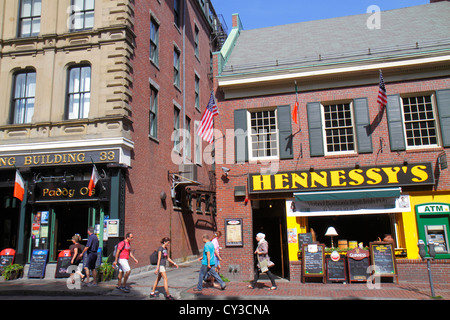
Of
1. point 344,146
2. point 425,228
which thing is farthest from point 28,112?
point 425,228

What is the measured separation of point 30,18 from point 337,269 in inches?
644

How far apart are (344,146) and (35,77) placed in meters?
13.1

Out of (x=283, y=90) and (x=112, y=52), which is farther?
(x=112, y=52)

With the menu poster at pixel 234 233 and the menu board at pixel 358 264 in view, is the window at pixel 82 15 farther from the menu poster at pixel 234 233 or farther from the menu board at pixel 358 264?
the menu board at pixel 358 264

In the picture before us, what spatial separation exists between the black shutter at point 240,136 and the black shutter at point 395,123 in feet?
16.8

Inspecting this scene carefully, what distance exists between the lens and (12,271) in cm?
1378

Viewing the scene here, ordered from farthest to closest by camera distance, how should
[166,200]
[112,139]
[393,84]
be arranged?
[166,200] → [112,139] → [393,84]

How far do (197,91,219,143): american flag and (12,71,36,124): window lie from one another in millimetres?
7591

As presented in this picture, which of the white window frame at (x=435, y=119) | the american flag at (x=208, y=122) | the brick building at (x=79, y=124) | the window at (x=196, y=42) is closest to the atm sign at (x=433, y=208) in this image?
the white window frame at (x=435, y=119)

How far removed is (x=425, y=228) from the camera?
1245 centimetres

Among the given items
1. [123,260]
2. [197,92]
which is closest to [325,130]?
[123,260]

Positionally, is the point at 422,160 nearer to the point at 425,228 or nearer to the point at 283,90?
the point at 425,228

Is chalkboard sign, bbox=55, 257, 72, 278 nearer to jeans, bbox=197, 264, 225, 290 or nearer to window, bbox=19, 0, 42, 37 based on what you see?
jeans, bbox=197, 264, 225, 290

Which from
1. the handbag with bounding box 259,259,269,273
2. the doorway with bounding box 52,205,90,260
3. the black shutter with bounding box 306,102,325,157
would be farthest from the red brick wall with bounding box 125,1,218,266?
the black shutter with bounding box 306,102,325,157
